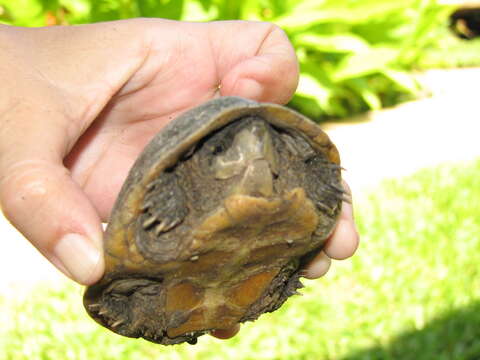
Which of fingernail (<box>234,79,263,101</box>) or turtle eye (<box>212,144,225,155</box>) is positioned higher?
turtle eye (<box>212,144,225,155</box>)

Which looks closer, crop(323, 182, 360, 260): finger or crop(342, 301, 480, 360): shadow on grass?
crop(323, 182, 360, 260): finger

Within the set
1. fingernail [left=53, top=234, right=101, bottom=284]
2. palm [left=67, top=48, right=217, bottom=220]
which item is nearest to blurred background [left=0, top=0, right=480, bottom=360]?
palm [left=67, top=48, right=217, bottom=220]

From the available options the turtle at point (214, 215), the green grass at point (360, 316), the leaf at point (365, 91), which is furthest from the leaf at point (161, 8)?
the turtle at point (214, 215)

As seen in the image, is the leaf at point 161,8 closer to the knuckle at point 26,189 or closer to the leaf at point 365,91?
the leaf at point 365,91

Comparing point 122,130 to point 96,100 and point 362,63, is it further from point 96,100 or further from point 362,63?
point 362,63

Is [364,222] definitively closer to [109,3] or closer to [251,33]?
[251,33]

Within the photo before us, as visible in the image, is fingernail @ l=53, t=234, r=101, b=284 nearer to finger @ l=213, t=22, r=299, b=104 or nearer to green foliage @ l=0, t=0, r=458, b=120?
finger @ l=213, t=22, r=299, b=104

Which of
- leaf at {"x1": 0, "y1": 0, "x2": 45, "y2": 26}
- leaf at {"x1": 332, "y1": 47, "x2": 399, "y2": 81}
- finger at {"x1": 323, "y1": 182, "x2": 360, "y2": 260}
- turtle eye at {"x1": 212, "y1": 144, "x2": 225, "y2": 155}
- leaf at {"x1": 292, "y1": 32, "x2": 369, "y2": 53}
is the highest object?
turtle eye at {"x1": 212, "y1": 144, "x2": 225, "y2": 155}
